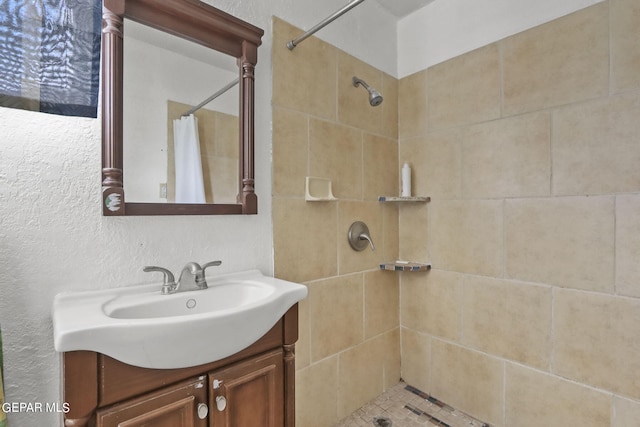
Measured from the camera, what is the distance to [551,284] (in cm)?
136

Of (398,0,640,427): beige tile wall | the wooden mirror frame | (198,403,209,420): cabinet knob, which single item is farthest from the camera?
(398,0,640,427): beige tile wall

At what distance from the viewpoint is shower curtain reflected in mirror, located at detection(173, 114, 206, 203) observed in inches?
42.9

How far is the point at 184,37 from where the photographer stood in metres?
1.11

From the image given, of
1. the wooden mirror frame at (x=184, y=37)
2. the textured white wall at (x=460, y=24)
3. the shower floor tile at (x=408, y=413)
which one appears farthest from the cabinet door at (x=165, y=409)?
the textured white wall at (x=460, y=24)

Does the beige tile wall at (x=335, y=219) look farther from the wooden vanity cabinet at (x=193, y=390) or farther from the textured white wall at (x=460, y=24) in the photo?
the wooden vanity cabinet at (x=193, y=390)

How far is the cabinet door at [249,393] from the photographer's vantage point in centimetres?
85

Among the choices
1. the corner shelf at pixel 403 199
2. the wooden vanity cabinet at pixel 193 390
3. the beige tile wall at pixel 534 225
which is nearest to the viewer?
the wooden vanity cabinet at pixel 193 390

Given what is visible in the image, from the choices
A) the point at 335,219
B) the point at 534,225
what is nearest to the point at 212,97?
the point at 335,219

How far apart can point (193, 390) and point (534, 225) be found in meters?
1.49

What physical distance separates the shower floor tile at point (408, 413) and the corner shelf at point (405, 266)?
2.41 ft

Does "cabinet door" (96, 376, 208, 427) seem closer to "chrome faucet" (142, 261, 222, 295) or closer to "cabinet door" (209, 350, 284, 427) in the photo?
"cabinet door" (209, 350, 284, 427)

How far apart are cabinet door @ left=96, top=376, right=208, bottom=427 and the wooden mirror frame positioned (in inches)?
20.7

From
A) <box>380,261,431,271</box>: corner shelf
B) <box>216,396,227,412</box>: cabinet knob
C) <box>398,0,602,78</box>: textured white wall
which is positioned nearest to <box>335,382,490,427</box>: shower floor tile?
<box>380,261,431,271</box>: corner shelf

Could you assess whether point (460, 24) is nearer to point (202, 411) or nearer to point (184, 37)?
point (184, 37)
